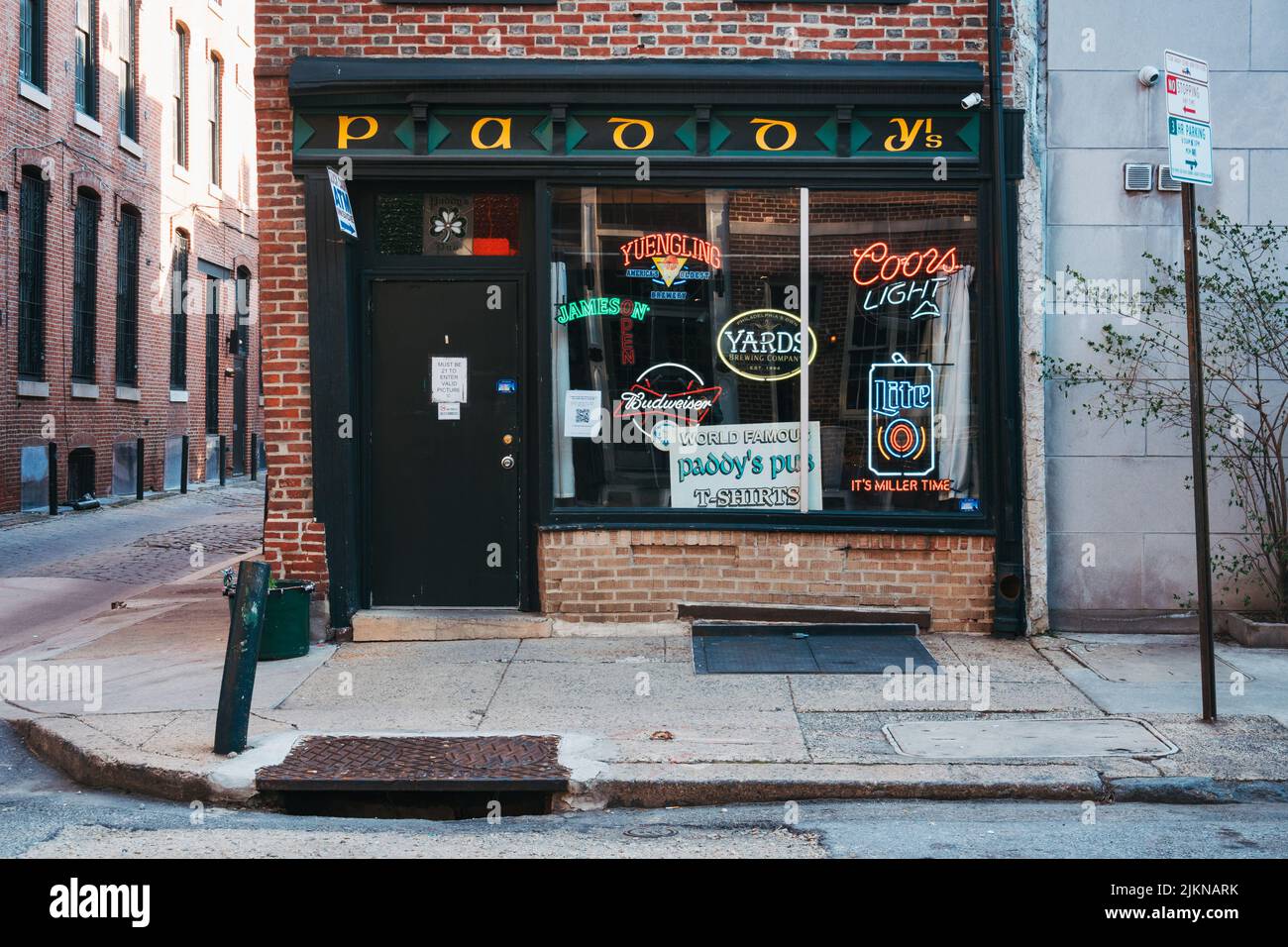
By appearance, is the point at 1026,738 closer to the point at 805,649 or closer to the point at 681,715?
the point at 681,715

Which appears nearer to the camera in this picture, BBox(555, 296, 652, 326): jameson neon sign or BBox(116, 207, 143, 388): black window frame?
BBox(555, 296, 652, 326): jameson neon sign

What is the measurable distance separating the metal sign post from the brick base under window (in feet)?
7.55

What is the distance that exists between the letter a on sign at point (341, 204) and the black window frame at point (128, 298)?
52.9ft

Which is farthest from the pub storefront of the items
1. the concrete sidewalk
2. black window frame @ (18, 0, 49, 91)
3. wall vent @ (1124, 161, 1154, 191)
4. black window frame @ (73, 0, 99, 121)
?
black window frame @ (73, 0, 99, 121)

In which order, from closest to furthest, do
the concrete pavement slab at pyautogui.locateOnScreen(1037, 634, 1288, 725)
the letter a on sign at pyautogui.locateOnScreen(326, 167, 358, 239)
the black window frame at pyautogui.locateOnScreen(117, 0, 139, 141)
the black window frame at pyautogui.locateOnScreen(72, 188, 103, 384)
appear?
the concrete pavement slab at pyautogui.locateOnScreen(1037, 634, 1288, 725)
the letter a on sign at pyautogui.locateOnScreen(326, 167, 358, 239)
the black window frame at pyautogui.locateOnScreen(72, 188, 103, 384)
the black window frame at pyautogui.locateOnScreen(117, 0, 139, 141)

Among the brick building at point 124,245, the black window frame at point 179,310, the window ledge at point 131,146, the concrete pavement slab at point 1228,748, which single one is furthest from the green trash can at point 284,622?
the black window frame at point 179,310

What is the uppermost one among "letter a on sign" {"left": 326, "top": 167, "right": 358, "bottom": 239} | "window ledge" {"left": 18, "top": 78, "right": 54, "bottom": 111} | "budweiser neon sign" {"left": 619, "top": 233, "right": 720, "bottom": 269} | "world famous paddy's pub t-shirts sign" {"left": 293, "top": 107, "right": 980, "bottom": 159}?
"window ledge" {"left": 18, "top": 78, "right": 54, "bottom": 111}

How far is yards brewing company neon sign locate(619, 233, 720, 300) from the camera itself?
8766 millimetres

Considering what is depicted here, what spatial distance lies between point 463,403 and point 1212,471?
541cm

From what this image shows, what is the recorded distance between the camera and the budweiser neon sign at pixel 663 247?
28.8 feet

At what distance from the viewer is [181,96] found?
82.8 ft

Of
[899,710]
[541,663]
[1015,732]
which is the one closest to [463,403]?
[541,663]

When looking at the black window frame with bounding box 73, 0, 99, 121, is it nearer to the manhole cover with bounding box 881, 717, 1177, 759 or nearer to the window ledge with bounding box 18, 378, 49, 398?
the window ledge with bounding box 18, 378, 49, 398

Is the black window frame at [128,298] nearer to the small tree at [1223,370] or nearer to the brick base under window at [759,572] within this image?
the brick base under window at [759,572]
